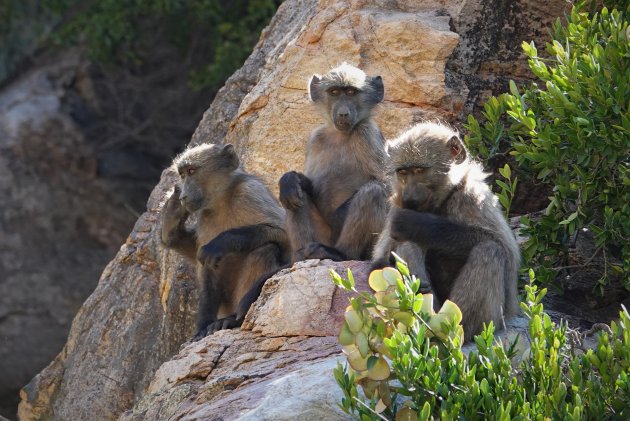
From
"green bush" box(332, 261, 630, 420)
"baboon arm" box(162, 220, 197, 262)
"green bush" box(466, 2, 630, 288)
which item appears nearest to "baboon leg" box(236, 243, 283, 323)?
"baboon arm" box(162, 220, 197, 262)

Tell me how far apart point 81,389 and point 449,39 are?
12.9 feet

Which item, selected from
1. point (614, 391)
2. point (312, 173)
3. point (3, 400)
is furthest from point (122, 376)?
point (3, 400)

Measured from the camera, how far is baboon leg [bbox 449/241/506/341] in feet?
19.6

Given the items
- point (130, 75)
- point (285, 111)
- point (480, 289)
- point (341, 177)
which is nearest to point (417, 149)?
point (480, 289)

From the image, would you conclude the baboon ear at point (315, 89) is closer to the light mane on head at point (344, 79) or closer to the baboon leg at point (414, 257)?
the light mane on head at point (344, 79)

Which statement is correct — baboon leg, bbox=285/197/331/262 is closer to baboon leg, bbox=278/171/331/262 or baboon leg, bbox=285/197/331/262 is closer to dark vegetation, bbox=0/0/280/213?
baboon leg, bbox=278/171/331/262

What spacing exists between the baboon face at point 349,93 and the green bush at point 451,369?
321 centimetres

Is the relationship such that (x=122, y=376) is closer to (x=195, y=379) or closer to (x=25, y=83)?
(x=195, y=379)

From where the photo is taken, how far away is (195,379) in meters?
6.52

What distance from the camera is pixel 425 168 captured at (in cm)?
628

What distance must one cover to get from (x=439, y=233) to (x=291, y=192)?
1856mm

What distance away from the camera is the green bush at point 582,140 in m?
6.40

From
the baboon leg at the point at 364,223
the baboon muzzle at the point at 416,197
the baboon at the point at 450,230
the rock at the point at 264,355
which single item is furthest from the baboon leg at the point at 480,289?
the baboon leg at the point at 364,223

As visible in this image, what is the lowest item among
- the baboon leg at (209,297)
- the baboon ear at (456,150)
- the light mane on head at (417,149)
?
the baboon leg at (209,297)
